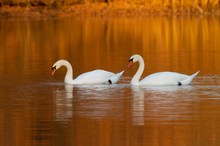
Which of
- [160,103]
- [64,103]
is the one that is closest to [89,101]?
[64,103]

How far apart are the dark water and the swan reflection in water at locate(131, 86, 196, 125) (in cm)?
1

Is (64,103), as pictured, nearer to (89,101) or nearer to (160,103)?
(89,101)

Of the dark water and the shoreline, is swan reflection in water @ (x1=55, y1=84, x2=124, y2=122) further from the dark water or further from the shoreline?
the shoreline

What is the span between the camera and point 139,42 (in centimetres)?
3256

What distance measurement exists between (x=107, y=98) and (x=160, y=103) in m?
1.18

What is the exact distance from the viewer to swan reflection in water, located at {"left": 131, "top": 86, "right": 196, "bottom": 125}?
14805 millimetres

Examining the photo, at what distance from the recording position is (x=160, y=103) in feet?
53.4

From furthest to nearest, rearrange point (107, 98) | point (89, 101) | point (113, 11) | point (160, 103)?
point (113, 11) → point (107, 98) → point (89, 101) → point (160, 103)

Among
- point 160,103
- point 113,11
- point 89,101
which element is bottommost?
point 160,103

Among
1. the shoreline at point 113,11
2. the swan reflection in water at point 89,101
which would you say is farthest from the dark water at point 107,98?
the shoreline at point 113,11

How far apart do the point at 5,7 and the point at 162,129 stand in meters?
38.7

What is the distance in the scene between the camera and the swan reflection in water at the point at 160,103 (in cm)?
1480

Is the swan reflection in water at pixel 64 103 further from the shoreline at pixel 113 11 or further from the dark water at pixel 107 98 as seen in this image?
the shoreline at pixel 113 11

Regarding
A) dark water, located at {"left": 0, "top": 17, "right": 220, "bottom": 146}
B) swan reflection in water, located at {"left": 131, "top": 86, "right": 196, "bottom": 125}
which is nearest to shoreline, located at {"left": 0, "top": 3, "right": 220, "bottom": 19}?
dark water, located at {"left": 0, "top": 17, "right": 220, "bottom": 146}
